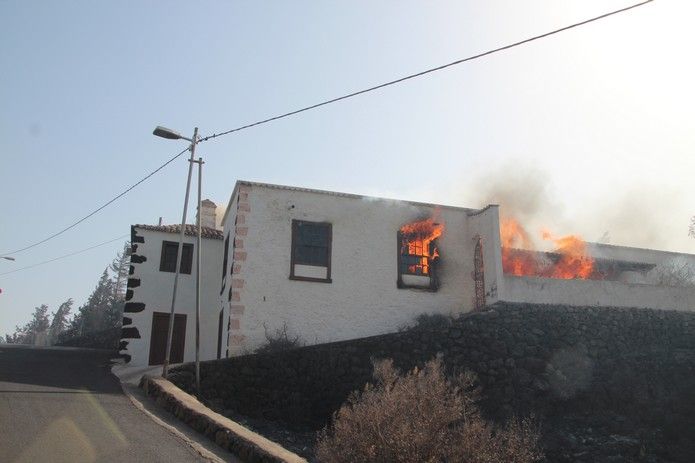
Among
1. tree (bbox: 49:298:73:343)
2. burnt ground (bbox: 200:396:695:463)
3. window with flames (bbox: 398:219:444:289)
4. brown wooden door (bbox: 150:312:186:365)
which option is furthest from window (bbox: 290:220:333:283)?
tree (bbox: 49:298:73:343)

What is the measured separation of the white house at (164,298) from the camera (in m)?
20.4

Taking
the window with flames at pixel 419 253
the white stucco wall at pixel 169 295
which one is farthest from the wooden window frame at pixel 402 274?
the white stucco wall at pixel 169 295

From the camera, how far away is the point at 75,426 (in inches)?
350

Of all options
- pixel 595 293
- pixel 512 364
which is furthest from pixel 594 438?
pixel 595 293

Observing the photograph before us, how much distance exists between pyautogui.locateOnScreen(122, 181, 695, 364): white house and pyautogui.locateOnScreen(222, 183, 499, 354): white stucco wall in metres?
0.03

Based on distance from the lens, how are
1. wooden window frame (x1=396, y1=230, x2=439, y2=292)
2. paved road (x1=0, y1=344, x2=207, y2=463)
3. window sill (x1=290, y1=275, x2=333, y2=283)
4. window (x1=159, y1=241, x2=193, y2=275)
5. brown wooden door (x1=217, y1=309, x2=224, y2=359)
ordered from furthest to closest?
window (x1=159, y1=241, x2=193, y2=275) → brown wooden door (x1=217, y1=309, x2=224, y2=359) → wooden window frame (x1=396, y1=230, x2=439, y2=292) → window sill (x1=290, y1=275, x2=333, y2=283) → paved road (x1=0, y1=344, x2=207, y2=463)

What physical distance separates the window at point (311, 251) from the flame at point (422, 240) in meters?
2.58

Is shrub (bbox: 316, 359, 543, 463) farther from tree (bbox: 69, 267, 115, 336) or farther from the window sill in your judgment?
tree (bbox: 69, 267, 115, 336)

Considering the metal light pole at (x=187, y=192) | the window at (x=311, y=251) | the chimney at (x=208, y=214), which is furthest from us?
the chimney at (x=208, y=214)

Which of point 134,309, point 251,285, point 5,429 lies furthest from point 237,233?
point 5,429

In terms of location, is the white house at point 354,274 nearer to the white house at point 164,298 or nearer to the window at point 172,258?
the white house at point 164,298

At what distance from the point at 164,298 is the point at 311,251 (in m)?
6.90

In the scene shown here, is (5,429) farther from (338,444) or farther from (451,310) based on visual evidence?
(451,310)

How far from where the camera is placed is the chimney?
24500mm
